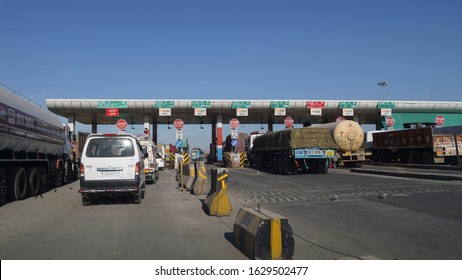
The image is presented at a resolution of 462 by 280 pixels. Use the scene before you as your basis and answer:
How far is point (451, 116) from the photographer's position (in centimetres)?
4831

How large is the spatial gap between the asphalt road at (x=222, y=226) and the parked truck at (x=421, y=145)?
14.8 m

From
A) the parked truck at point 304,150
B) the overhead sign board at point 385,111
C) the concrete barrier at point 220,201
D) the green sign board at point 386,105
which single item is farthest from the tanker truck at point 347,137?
the green sign board at point 386,105

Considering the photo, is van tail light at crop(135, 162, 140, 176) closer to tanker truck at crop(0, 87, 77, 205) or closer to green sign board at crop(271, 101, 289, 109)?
tanker truck at crop(0, 87, 77, 205)

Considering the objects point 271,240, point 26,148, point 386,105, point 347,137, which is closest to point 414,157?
point 347,137

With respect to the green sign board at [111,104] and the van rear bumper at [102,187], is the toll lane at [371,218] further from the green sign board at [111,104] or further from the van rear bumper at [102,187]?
the green sign board at [111,104]

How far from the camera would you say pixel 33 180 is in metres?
14.8

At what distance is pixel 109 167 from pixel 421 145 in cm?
2356

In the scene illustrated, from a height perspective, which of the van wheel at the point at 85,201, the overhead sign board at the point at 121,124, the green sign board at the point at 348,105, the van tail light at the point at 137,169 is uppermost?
the green sign board at the point at 348,105

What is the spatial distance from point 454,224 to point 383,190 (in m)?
6.00

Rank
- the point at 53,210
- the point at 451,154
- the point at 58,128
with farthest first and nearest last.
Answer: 1. the point at 451,154
2. the point at 58,128
3. the point at 53,210

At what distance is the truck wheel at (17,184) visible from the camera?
12.8 m

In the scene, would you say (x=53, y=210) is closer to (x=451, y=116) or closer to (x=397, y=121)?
(x=397, y=121)

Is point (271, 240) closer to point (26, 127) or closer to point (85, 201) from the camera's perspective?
point (85, 201)
